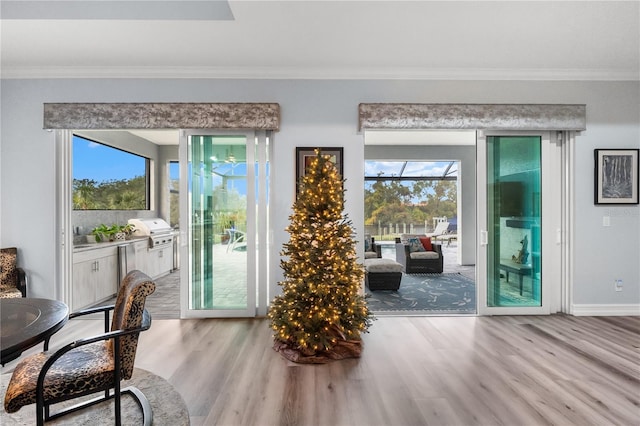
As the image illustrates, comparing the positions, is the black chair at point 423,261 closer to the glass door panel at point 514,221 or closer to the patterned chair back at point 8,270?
the glass door panel at point 514,221

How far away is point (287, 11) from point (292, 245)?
6.58 ft

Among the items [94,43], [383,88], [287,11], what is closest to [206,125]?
[94,43]

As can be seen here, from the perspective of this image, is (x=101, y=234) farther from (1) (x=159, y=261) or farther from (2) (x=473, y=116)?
(2) (x=473, y=116)

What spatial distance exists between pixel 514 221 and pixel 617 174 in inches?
50.5

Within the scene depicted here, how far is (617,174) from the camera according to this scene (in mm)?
3725

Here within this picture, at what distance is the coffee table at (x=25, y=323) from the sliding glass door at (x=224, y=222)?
6.53 feet

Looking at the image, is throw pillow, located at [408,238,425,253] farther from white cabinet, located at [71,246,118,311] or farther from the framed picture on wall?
white cabinet, located at [71,246,118,311]

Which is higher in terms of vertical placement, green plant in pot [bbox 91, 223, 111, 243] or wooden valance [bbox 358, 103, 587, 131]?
wooden valance [bbox 358, 103, 587, 131]

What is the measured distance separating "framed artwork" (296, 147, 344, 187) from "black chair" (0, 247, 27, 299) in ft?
10.6

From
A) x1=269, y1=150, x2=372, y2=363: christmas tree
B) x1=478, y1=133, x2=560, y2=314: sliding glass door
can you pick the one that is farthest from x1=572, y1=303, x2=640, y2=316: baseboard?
x1=269, y1=150, x2=372, y2=363: christmas tree

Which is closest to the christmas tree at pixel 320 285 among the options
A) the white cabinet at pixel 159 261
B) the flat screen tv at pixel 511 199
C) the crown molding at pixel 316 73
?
the crown molding at pixel 316 73

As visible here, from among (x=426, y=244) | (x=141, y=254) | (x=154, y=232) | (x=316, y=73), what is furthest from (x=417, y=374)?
(x=154, y=232)

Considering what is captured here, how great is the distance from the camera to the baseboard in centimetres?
372

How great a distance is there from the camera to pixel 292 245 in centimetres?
284
